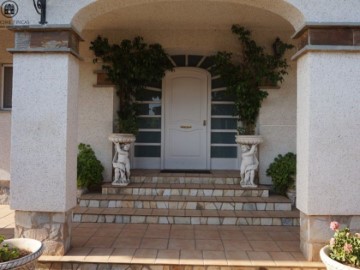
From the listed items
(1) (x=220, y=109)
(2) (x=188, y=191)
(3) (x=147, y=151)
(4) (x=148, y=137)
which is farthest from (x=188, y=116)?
(2) (x=188, y=191)

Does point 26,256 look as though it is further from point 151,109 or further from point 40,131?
point 151,109

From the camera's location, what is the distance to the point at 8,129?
21.0ft

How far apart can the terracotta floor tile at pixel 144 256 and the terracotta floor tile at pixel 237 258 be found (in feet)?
2.83

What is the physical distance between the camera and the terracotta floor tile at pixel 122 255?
151 inches

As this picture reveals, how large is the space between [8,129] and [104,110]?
182cm

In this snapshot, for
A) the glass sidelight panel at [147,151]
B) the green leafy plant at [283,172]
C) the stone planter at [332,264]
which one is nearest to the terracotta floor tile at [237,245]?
the stone planter at [332,264]

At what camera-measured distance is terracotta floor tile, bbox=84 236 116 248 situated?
432 centimetres

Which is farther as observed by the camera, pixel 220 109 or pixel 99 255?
pixel 220 109

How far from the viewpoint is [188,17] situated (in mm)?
5938

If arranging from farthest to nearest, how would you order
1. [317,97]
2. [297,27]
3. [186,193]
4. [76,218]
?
1. [186,193]
2. [76,218]
3. [297,27]
4. [317,97]

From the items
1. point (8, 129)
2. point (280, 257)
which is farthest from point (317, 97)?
point (8, 129)

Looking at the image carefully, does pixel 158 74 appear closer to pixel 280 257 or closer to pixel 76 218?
pixel 76 218

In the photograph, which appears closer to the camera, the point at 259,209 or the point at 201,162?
the point at 259,209

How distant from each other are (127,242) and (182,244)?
28.2 inches
